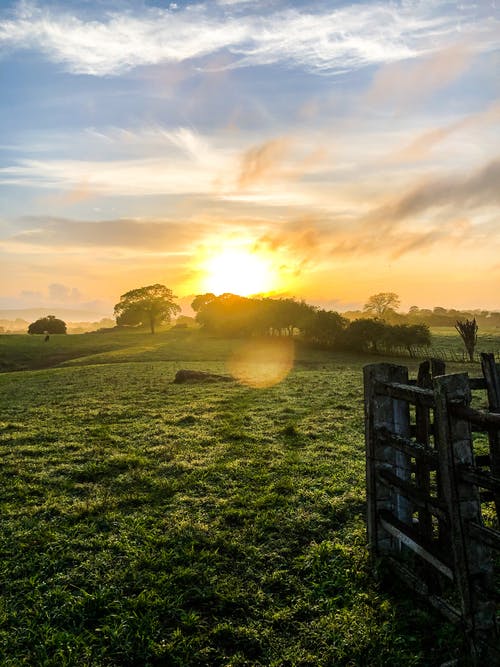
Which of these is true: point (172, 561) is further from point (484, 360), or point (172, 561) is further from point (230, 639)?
point (484, 360)

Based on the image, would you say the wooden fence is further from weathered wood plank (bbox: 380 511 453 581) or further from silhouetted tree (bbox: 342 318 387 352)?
silhouetted tree (bbox: 342 318 387 352)

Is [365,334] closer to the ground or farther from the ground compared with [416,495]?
farther from the ground

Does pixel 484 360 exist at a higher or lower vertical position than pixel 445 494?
higher

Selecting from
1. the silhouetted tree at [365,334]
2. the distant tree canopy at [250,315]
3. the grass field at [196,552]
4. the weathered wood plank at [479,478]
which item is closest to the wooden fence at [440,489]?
the weathered wood plank at [479,478]

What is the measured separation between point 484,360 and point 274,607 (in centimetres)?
564

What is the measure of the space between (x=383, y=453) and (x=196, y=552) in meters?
4.59

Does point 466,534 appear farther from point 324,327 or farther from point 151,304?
point 151,304

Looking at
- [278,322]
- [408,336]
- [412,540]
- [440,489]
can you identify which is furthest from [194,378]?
[278,322]

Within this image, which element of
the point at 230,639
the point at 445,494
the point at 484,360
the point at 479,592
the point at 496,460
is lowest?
the point at 230,639

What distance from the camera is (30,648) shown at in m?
6.42

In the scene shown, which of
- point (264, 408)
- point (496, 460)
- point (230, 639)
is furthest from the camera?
point (264, 408)

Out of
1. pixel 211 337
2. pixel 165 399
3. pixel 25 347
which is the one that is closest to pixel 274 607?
pixel 165 399

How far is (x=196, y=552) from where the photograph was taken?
885cm

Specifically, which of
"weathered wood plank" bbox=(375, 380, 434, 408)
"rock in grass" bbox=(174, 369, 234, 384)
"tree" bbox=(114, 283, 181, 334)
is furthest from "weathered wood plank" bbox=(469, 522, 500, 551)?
"tree" bbox=(114, 283, 181, 334)
